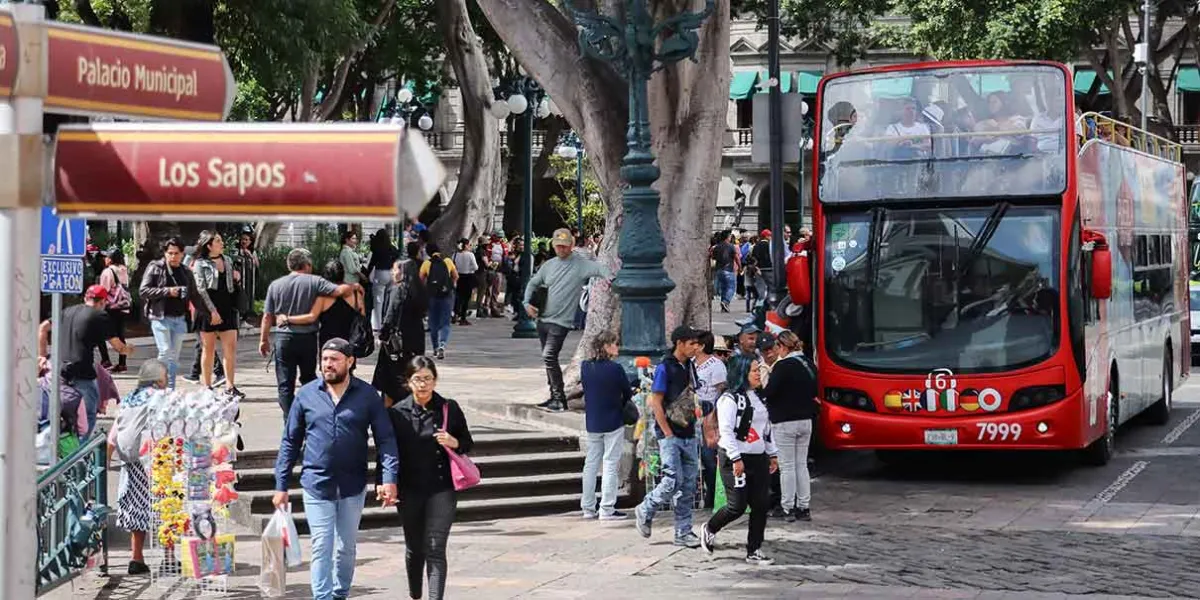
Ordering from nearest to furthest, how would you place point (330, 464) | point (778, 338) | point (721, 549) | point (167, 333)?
point (330, 464) < point (721, 549) < point (778, 338) < point (167, 333)

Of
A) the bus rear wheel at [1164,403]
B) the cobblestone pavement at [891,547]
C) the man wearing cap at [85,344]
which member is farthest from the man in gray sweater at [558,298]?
the bus rear wheel at [1164,403]

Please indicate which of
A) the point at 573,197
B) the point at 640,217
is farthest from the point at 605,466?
the point at 573,197

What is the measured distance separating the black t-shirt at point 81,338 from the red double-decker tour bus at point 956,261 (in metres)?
6.07

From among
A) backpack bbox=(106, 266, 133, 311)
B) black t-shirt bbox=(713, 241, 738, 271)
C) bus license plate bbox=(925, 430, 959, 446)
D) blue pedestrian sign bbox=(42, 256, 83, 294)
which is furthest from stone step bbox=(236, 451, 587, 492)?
black t-shirt bbox=(713, 241, 738, 271)

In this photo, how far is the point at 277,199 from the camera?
478 cm

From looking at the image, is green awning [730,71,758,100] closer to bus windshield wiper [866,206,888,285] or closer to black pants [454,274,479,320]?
black pants [454,274,479,320]

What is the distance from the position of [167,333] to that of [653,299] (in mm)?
5653

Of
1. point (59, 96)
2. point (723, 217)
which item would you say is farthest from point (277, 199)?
point (723, 217)

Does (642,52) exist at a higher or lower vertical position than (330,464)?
higher

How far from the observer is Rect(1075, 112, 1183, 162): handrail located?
57.1ft

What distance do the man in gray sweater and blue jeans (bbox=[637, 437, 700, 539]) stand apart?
4167 mm

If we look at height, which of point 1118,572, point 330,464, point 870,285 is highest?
point 870,285

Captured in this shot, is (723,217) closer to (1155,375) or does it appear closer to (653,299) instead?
(1155,375)

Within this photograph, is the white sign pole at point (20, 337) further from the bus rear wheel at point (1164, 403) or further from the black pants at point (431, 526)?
the bus rear wheel at point (1164, 403)
